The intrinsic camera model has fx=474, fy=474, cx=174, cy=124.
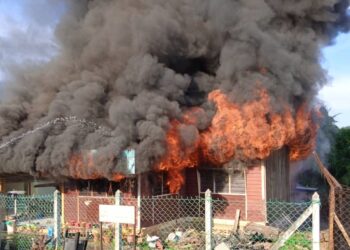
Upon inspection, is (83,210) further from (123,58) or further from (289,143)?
(289,143)

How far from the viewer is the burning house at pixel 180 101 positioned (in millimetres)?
16672

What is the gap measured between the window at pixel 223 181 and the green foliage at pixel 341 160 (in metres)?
9.21

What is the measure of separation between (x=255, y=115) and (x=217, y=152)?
1.94 metres

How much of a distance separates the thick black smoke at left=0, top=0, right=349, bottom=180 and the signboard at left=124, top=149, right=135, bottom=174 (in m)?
0.22

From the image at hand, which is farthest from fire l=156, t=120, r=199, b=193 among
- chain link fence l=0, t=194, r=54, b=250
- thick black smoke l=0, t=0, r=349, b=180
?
chain link fence l=0, t=194, r=54, b=250

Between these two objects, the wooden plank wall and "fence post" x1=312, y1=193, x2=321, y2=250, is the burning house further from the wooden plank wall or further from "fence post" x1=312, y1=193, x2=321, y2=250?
"fence post" x1=312, y1=193, x2=321, y2=250

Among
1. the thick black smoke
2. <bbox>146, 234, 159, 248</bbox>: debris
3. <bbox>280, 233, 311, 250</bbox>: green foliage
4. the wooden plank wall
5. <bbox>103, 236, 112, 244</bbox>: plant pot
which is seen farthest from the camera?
the wooden plank wall

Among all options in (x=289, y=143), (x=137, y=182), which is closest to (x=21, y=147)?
(x=137, y=182)

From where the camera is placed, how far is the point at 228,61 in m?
18.6

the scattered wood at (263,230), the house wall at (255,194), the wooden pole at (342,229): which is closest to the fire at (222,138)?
the house wall at (255,194)

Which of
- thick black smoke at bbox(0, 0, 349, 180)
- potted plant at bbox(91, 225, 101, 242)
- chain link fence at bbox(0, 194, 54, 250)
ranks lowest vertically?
potted plant at bbox(91, 225, 101, 242)

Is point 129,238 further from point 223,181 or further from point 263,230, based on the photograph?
point 223,181

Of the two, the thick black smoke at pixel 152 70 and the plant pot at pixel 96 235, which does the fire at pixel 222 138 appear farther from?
the plant pot at pixel 96 235

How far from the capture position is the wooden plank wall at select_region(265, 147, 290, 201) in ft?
59.6
